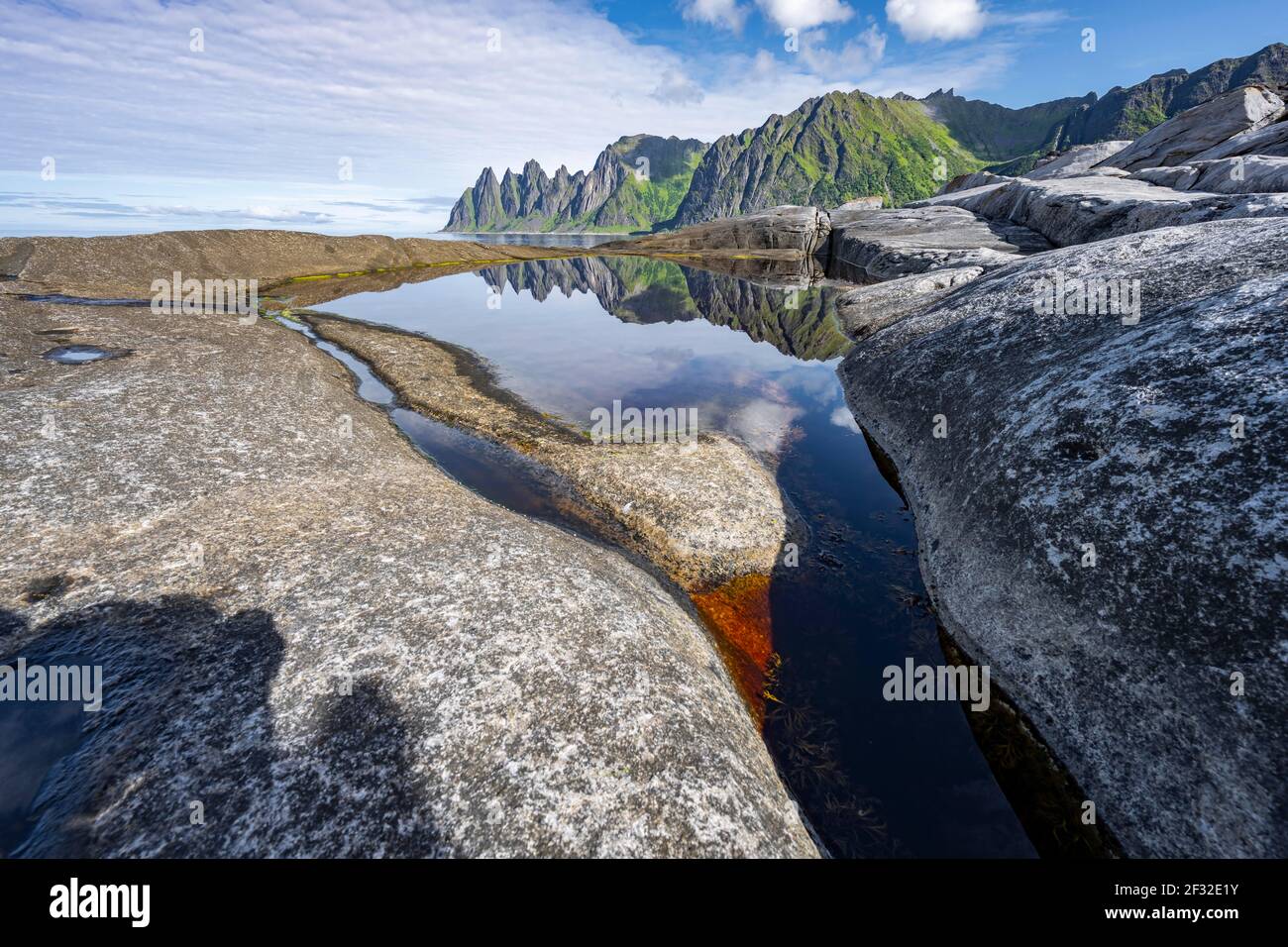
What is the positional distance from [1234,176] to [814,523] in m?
58.7

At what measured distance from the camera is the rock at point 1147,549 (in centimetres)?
894

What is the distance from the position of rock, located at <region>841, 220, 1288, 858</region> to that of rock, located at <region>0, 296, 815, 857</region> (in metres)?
6.86

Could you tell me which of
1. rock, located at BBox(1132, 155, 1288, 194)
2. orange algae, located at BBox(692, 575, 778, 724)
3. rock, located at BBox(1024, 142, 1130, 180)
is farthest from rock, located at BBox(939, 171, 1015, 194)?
orange algae, located at BBox(692, 575, 778, 724)

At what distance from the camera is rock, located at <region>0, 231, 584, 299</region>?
7212cm

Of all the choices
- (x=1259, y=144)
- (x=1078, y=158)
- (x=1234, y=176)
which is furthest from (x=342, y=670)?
(x=1078, y=158)

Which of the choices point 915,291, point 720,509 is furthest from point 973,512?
point 915,291

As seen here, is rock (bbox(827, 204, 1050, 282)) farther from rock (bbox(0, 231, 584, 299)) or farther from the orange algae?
rock (bbox(0, 231, 584, 299))

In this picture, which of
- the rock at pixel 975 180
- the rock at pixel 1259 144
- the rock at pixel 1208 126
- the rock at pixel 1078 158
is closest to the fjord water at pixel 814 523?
the rock at pixel 1259 144

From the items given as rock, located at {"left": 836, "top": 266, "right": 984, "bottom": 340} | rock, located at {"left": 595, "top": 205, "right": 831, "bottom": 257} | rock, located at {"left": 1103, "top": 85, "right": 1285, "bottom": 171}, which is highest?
rock, located at {"left": 595, "top": 205, "right": 831, "bottom": 257}

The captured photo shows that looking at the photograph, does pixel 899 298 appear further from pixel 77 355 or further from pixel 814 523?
pixel 77 355

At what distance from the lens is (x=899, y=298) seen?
47.4 m

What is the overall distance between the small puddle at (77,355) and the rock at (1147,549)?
161 feet

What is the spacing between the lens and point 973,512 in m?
16.0
